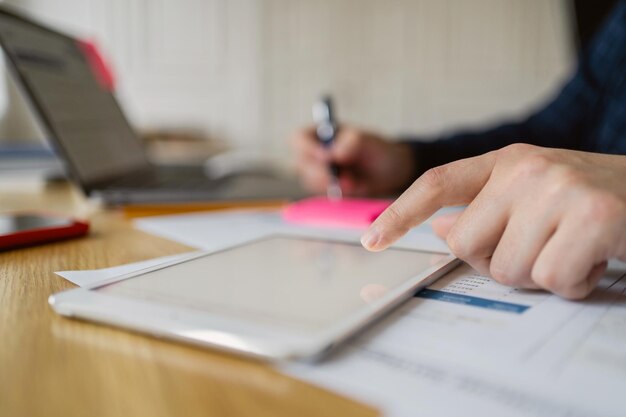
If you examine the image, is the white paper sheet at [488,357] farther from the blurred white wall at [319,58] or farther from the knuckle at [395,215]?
the blurred white wall at [319,58]

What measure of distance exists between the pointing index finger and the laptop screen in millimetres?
494

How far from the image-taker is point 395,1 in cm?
260

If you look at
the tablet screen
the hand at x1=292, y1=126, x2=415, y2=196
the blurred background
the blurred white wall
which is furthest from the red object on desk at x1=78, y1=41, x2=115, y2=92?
the blurred white wall

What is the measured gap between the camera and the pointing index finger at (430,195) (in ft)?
1.07

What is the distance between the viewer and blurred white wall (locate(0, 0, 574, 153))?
2.43 metres

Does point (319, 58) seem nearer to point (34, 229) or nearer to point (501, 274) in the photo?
point (34, 229)

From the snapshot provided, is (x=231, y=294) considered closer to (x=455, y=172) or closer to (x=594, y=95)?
(x=455, y=172)

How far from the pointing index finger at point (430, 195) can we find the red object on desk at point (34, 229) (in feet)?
1.02

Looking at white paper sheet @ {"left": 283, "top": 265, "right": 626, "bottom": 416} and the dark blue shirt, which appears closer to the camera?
white paper sheet @ {"left": 283, "top": 265, "right": 626, "bottom": 416}

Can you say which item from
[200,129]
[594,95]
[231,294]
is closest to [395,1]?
[200,129]

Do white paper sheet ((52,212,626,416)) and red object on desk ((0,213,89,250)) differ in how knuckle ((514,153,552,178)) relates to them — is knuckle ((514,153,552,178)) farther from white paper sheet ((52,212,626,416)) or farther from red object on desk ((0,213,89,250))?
red object on desk ((0,213,89,250))

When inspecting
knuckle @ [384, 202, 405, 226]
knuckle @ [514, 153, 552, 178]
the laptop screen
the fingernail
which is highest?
the laptop screen

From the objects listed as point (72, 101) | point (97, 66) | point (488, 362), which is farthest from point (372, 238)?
point (97, 66)

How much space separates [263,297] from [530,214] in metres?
0.15
